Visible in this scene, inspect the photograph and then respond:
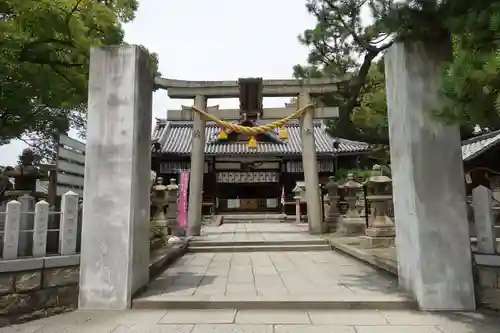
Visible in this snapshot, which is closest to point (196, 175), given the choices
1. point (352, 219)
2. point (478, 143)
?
point (352, 219)

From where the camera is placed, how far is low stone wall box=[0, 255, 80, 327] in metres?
3.88

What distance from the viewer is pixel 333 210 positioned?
12172 mm

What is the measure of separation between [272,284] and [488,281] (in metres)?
2.77

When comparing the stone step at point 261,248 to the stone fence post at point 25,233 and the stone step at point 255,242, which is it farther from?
the stone fence post at point 25,233

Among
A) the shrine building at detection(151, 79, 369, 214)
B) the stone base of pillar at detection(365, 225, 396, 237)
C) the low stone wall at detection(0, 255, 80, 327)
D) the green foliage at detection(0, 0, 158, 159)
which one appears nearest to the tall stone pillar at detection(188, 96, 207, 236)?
the green foliage at detection(0, 0, 158, 159)

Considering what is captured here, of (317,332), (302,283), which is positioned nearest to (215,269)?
(302,283)

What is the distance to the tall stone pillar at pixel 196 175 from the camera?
442 inches

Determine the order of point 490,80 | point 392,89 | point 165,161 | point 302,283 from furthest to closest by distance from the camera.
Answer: point 165,161 < point 302,283 < point 392,89 < point 490,80

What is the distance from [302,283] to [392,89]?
315 cm

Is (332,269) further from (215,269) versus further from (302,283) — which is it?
(215,269)

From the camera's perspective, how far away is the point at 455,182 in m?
4.29

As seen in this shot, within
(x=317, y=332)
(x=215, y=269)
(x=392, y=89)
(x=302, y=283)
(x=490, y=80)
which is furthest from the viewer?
(x=215, y=269)

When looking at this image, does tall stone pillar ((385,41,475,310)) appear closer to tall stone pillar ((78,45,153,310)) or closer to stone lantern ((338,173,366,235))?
tall stone pillar ((78,45,153,310))

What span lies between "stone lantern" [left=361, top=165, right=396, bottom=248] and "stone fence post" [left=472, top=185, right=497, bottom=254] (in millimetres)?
3500
